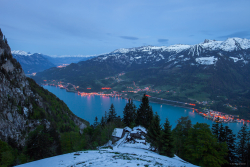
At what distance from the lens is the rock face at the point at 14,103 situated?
29737mm

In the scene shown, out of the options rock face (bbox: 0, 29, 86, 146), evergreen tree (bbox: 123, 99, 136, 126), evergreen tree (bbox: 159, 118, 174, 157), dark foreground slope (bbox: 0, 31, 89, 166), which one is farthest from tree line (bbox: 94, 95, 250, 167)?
rock face (bbox: 0, 29, 86, 146)

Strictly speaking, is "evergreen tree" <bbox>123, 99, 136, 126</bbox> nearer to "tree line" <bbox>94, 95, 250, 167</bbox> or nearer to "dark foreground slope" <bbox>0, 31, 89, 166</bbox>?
"tree line" <bbox>94, 95, 250, 167</bbox>

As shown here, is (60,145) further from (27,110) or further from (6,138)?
(27,110)

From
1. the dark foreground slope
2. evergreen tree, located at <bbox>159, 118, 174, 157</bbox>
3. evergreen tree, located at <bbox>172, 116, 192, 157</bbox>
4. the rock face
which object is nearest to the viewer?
evergreen tree, located at <bbox>159, 118, 174, 157</bbox>

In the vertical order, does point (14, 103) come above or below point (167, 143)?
above

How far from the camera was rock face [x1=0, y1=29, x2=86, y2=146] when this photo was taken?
1171 inches

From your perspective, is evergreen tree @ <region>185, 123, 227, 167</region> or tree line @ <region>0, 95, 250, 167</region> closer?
evergreen tree @ <region>185, 123, 227, 167</region>

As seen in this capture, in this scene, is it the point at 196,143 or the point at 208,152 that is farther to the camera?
the point at 196,143

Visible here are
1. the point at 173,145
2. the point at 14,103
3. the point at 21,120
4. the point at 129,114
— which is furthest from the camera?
the point at 14,103

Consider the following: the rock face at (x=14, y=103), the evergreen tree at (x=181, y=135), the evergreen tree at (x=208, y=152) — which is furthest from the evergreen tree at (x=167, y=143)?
the rock face at (x=14, y=103)

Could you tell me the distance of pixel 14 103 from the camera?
113 feet

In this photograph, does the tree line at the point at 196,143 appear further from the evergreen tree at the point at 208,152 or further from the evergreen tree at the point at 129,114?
the evergreen tree at the point at 129,114

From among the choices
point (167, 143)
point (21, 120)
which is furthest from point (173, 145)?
point (21, 120)

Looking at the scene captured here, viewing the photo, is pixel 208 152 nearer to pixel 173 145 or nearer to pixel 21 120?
pixel 173 145
